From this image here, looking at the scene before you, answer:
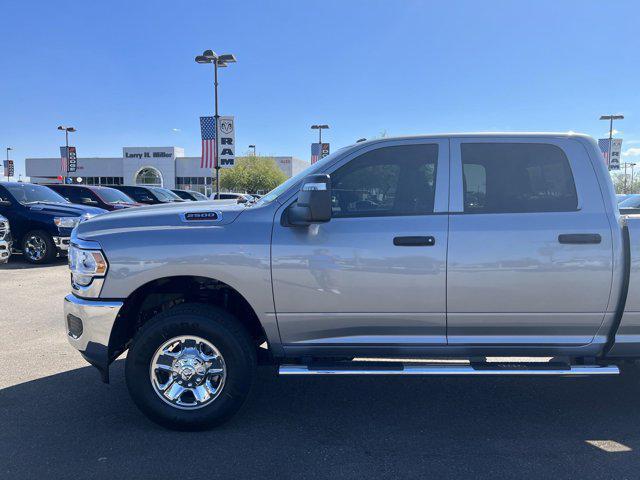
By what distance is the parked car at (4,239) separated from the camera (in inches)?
384

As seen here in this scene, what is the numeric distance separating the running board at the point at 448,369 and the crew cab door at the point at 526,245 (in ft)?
0.57

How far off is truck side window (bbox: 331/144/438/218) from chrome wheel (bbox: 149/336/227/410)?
4.27 feet

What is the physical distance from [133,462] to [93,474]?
23cm

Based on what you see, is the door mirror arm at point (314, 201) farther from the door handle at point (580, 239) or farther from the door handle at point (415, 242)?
the door handle at point (580, 239)

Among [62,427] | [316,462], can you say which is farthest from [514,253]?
[62,427]

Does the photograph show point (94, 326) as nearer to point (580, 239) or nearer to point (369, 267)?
point (369, 267)

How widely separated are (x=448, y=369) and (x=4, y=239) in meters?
9.57

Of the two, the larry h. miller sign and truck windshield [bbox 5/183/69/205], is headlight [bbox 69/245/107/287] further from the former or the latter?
the larry h. miller sign

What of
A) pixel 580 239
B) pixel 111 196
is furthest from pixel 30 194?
pixel 580 239

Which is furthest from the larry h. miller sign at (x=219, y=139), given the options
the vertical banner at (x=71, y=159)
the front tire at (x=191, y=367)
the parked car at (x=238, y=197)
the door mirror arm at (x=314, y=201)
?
the vertical banner at (x=71, y=159)

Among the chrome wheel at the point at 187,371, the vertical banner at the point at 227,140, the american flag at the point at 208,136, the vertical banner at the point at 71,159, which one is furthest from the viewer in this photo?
the vertical banner at the point at 71,159

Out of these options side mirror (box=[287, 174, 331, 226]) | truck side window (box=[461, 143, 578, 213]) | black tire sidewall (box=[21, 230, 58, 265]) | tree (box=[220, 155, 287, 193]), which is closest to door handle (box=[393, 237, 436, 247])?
truck side window (box=[461, 143, 578, 213])

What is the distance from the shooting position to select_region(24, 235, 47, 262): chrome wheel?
35.1 feet

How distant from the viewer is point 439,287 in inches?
132
